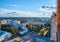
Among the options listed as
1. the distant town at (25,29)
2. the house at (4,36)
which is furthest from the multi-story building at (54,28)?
the house at (4,36)

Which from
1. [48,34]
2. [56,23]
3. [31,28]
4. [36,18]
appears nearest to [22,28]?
[31,28]

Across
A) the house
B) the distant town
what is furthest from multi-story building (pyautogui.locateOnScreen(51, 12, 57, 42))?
the house

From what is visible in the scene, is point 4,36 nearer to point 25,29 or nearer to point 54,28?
point 25,29

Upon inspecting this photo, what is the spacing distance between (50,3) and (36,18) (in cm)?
36

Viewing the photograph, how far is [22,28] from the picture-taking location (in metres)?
2.15

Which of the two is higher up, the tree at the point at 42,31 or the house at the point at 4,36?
the tree at the point at 42,31

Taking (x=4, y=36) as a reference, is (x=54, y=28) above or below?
above

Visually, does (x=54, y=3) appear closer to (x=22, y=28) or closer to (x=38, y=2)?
(x=38, y=2)

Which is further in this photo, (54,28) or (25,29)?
(25,29)

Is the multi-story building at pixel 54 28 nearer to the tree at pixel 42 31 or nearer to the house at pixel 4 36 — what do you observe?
the tree at pixel 42 31

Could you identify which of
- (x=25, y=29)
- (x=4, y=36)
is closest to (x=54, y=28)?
(x=25, y=29)

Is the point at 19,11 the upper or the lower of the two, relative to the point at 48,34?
upper

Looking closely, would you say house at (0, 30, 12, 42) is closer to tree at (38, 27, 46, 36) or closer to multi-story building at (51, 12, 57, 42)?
tree at (38, 27, 46, 36)

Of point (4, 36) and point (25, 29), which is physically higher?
point (25, 29)
